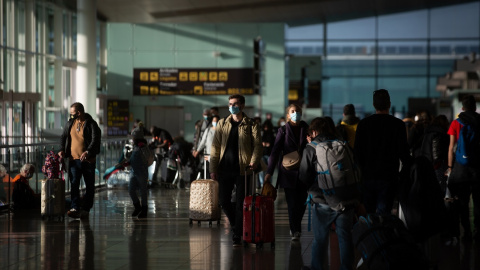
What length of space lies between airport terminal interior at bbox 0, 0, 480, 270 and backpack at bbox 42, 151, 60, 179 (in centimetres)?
66

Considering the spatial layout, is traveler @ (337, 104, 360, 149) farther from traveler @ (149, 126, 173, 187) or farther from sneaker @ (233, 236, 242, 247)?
traveler @ (149, 126, 173, 187)

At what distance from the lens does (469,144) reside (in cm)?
984

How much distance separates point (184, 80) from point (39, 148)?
1442 centimetres

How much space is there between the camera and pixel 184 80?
28.8 m

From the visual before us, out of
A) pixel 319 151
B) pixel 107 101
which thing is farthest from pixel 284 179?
pixel 107 101

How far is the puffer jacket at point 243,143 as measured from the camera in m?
9.73

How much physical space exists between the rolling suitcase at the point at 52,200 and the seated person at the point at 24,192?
1222 mm

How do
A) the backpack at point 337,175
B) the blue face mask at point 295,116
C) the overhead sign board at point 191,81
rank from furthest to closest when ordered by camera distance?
the overhead sign board at point 191,81 < the blue face mask at point 295,116 < the backpack at point 337,175

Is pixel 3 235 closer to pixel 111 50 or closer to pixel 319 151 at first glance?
pixel 319 151

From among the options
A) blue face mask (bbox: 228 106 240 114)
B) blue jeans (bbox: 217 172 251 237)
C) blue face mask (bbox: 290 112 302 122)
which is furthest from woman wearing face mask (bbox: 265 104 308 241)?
blue face mask (bbox: 228 106 240 114)

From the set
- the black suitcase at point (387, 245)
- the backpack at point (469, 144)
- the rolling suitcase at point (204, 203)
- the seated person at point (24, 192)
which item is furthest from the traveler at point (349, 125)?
the black suitcase at point (387, 245)

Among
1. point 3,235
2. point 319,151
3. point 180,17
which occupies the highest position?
point 180,17

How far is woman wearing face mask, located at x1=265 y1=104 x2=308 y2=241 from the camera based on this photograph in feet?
32.9

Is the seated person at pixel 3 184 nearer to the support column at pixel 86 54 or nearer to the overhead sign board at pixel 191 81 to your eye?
the overhead sign board at pixel 191 81
